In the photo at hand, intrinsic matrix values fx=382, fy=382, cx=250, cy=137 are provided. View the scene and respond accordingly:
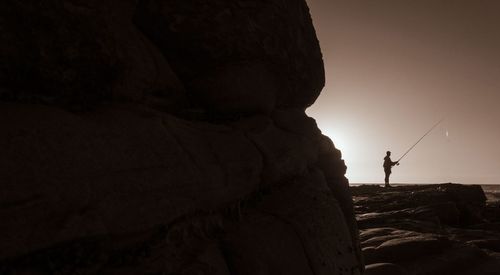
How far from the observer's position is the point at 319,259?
6.41 meters

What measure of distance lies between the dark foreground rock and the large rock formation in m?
4.24

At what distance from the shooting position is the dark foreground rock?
11.5 meters

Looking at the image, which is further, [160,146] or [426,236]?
[426,236]

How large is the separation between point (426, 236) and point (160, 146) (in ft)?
36.7

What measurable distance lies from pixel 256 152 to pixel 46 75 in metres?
3.55

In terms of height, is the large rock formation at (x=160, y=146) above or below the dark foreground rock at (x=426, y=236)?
above

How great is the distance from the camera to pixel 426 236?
43.2 feet

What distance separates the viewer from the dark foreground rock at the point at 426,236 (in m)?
11.5

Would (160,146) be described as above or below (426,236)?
above

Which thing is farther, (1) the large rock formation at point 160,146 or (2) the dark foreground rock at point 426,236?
(2) the dark foreground rock at point 426,236

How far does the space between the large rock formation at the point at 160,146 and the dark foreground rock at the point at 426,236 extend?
424cm

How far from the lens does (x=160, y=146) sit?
538 centimetres

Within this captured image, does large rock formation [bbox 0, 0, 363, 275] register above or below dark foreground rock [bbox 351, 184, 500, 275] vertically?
above

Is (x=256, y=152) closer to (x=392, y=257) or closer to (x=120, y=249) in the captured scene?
(x=120, y=249)
